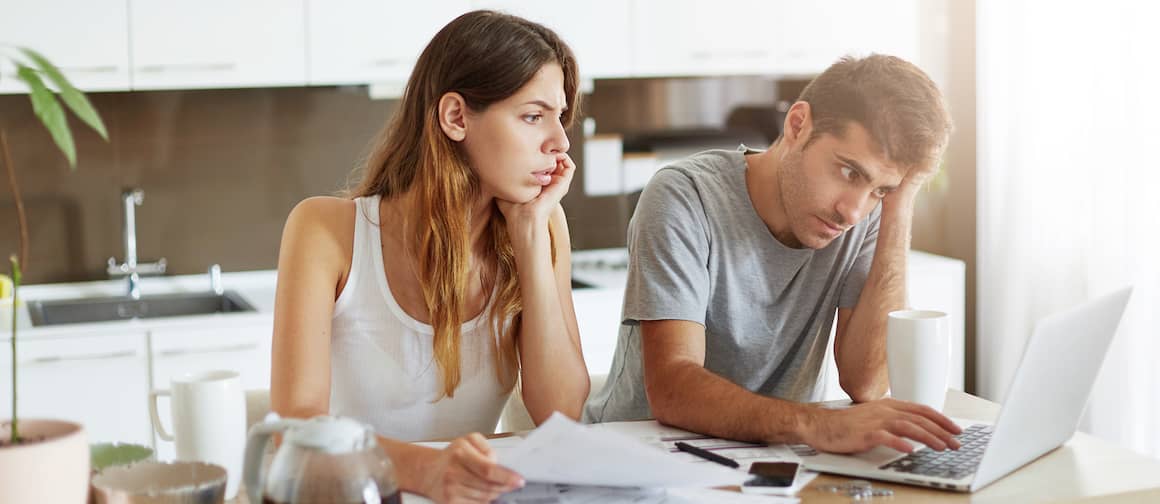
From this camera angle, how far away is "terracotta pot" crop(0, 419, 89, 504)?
0.97 metres

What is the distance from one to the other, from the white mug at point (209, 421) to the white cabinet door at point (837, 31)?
2543mm

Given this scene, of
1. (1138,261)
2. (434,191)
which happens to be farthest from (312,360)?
(1138,261)

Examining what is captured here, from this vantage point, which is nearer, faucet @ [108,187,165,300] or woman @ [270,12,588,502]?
woman @ [270,12,588,502]

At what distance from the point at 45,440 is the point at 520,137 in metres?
0.87

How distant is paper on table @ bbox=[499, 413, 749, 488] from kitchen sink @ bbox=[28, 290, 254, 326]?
208cm

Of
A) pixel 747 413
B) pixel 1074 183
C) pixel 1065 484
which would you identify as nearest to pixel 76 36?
pixel 747 413

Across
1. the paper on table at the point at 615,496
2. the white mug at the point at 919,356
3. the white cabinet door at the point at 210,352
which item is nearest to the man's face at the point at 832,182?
the white mug at the point at 919,356

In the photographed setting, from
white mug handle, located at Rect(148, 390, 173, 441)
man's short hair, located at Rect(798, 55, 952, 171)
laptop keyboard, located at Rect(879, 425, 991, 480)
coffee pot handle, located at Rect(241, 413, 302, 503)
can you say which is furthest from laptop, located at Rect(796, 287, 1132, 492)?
white mug handle, located at Rect(148, 390, 173, 441)

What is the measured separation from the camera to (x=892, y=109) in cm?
169

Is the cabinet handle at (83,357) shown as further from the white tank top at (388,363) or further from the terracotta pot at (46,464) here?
the terracotta pot at (46,464)

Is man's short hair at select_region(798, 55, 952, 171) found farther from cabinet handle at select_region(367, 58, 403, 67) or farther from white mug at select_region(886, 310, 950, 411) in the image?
cabinet handle at select_region(367, 58, 403, 67)

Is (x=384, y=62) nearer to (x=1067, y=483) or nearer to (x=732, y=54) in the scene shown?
(x=732, y=54)

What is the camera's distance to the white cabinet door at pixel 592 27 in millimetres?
3328

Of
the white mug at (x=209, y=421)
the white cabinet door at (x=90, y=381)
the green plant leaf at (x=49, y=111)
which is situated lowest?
the white cabinet door at (x=90, y=381)
